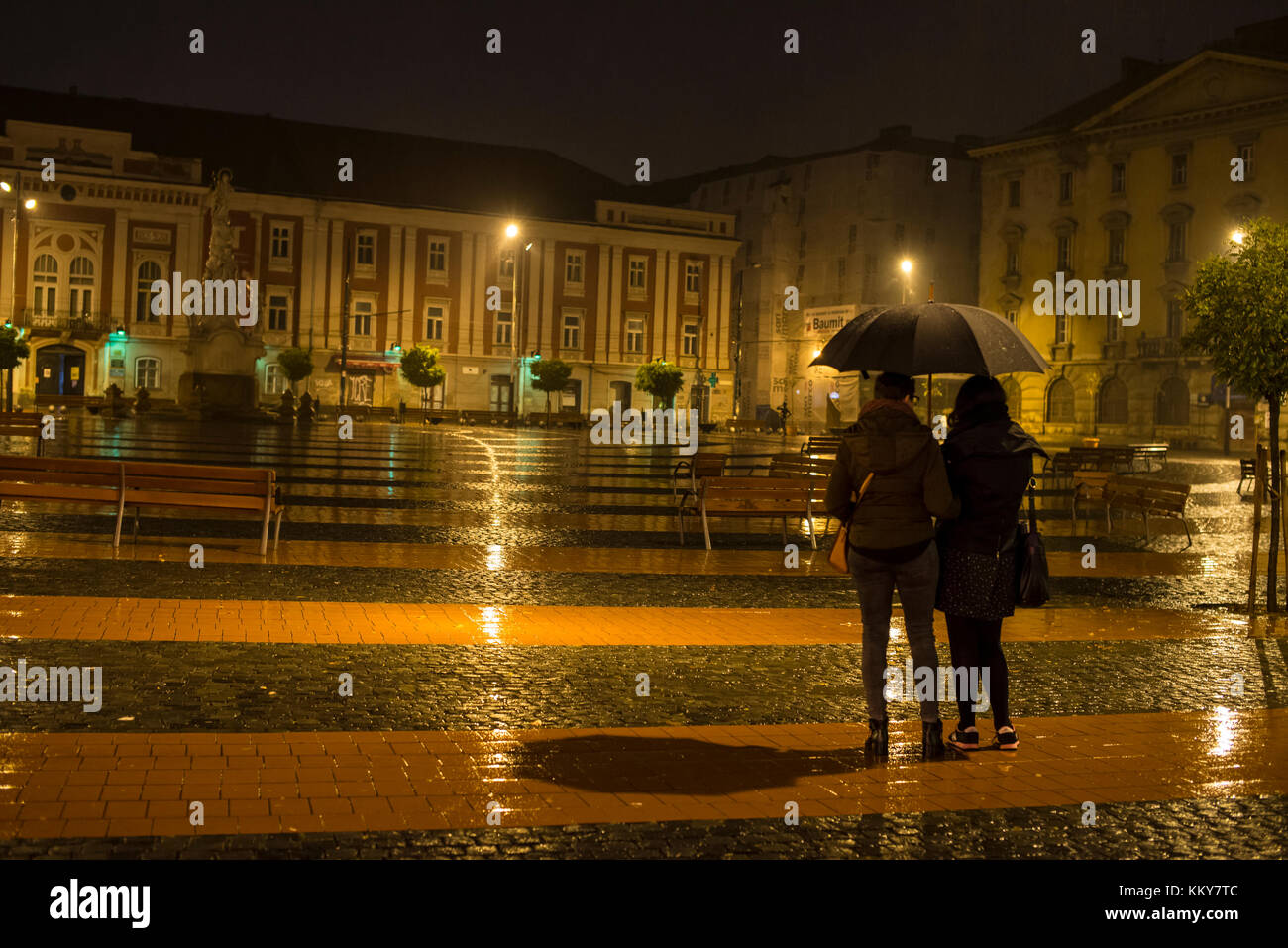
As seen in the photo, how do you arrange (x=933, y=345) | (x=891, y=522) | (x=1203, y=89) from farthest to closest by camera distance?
(x=1203, y=89)
(x=933, y=345)
(x=891, y=522)

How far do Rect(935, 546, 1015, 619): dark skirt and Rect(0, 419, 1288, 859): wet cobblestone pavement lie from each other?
73 centimetres

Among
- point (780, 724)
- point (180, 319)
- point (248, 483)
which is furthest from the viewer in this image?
point (180, 319)

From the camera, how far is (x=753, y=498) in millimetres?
16375

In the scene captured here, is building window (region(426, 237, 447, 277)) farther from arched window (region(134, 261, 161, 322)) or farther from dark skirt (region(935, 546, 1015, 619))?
dark skirt (region(935, 546, 1015, 619))

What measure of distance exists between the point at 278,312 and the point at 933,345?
68283 mm

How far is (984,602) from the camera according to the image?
6727 mm

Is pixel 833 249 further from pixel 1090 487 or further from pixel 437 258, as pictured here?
pixel 1090 487

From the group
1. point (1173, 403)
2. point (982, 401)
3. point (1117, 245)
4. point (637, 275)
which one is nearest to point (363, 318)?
point (637, 275)

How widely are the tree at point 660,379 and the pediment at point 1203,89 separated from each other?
2438cm

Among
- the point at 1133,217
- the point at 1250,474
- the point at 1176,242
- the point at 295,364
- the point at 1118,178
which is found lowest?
the point at 1250,474

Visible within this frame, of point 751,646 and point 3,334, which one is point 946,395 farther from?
point 751,646

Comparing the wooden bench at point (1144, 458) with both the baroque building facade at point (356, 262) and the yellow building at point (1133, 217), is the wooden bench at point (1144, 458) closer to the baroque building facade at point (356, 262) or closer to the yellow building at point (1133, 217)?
the yellow building at point (1133, 217)
